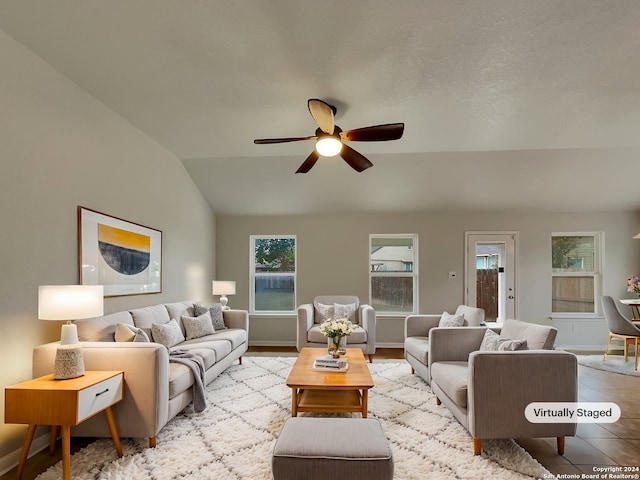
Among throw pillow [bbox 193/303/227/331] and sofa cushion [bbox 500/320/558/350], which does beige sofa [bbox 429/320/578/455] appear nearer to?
sofa cushion [bbox 500/320/558/350]

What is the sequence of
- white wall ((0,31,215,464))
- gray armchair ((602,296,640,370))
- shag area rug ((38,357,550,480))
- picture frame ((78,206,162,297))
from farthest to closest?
gray armchair ((602,296,640,370))
picture frame ((78,206,162,297))
white wall ((0,31,215,464))
shag area rug ((38,357,550,480))

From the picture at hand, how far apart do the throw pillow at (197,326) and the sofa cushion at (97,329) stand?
1.08m

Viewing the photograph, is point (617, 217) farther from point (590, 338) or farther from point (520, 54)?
point (520, 54)

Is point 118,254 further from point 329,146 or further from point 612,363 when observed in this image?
point 612,363

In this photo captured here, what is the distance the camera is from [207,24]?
228 centimetres

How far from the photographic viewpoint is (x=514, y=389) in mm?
2553

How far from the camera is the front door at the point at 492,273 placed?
622 cm

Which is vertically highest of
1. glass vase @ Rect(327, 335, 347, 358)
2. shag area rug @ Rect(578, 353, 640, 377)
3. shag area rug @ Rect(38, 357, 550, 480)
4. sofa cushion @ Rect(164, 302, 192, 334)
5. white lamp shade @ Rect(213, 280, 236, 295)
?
white lamp shade @ Rect(213, 280, 236, 295)

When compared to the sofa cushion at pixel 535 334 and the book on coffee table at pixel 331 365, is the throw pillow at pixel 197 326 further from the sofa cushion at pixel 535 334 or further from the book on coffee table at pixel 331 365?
the sofa cushion at pixel 535 334

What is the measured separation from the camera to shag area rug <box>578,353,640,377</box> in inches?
185

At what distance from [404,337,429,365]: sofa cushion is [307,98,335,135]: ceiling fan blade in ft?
8.01

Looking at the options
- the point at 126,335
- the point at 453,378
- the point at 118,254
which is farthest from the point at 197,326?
the point at 453,378

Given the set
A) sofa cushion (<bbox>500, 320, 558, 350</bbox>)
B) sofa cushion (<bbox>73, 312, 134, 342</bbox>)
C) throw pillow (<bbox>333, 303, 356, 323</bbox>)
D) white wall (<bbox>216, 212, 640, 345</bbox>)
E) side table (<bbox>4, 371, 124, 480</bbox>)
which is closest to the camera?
side table (<bbox>4, 371, 124, 480</bbox>)

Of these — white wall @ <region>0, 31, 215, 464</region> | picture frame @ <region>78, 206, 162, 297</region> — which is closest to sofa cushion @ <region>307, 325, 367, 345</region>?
picture frame @ <region>78, 206, 162, 297</region>
